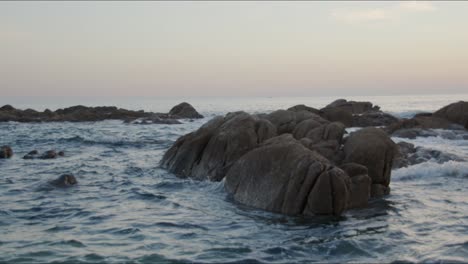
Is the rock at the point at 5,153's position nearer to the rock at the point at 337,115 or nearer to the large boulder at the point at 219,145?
the large boulder at the point at 219,145

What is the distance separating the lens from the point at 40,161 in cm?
2602

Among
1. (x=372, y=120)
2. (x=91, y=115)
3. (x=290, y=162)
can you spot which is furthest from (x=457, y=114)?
(x=91, y=115)

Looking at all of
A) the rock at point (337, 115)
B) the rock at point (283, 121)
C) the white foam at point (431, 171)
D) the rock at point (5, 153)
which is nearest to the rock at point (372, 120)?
the rock at point (337, 115)

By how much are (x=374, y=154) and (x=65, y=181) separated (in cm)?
1131

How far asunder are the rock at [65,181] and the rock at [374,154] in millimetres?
10214

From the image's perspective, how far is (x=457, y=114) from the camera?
39.6m

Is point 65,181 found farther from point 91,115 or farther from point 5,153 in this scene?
point 91,115

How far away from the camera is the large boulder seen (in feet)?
62.2

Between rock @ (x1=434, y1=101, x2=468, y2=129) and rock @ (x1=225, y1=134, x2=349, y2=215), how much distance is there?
28868 millimetres

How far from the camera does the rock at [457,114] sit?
3916 centimetres

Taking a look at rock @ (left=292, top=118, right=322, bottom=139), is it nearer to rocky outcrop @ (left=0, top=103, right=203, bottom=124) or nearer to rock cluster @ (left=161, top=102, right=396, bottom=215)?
rock cluster @ (left=161, top=102, right=396, bottom=215)

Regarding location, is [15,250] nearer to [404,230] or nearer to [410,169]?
[404,230]

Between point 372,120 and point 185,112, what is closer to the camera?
point 372,120

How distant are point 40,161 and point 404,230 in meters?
20.1
